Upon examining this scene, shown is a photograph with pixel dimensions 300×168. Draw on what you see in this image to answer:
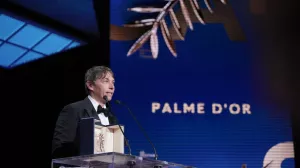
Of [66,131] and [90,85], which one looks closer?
[66,131]

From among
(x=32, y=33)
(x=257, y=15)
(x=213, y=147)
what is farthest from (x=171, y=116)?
(x=32, y=33)

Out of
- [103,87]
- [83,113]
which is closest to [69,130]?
[83,113]

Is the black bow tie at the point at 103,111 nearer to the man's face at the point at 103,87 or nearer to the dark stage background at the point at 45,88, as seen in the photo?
the man's face at the point at 103,87

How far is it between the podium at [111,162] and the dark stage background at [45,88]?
10.2 ft

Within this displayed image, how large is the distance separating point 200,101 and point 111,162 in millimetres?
2934

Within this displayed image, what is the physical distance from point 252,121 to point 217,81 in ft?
1.78

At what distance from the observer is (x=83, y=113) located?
2.86 meters

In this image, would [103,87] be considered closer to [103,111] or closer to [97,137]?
[103,111]

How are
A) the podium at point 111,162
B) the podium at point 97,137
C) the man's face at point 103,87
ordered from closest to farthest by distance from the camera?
the podium at point 111,162, the podium at point 97,137, the man's face at point 103,87

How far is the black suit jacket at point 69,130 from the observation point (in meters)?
2.71

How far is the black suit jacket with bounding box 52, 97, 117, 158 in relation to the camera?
2705 millimetres

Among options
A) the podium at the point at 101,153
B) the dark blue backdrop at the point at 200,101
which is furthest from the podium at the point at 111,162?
the dark blue backdrop at the point at 200,101

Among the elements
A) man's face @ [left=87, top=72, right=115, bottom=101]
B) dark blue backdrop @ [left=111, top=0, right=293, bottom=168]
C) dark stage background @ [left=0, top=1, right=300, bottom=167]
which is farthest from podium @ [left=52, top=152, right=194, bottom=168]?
dark stage background @ [left=0, top=1, right=300, bottom=167]

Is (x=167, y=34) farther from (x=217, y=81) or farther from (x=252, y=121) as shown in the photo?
(x=252, y=121)
